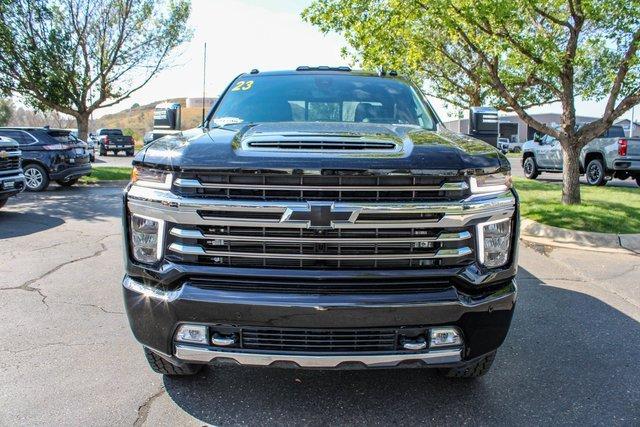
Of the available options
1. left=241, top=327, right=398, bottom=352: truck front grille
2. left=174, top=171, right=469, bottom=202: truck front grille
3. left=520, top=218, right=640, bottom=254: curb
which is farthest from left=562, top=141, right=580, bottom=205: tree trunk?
left=241, top=327, right=398, bottom=352: truck front grille

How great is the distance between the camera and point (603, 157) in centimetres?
1504

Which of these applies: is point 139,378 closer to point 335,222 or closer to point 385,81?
point 335,222

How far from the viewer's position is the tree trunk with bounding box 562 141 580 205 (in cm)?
933

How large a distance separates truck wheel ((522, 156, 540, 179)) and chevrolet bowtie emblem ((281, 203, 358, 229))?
58.3 feet

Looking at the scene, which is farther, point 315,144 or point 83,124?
point 83,124

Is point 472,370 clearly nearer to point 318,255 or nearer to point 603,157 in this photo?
point 318,255

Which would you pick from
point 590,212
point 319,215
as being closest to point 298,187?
point 319,215

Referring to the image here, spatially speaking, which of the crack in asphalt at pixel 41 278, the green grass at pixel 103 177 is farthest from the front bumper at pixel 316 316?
the green grass at pixel 103 177

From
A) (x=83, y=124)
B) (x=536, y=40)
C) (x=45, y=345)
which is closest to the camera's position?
(x=45, y=345)

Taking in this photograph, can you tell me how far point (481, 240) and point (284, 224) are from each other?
99 cm

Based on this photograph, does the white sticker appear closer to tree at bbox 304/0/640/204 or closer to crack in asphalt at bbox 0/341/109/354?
crack in asphalt at bbox 0/341/109/354

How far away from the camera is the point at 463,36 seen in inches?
353

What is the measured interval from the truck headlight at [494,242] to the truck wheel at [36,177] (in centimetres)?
1297

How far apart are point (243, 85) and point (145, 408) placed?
263 centimetres
